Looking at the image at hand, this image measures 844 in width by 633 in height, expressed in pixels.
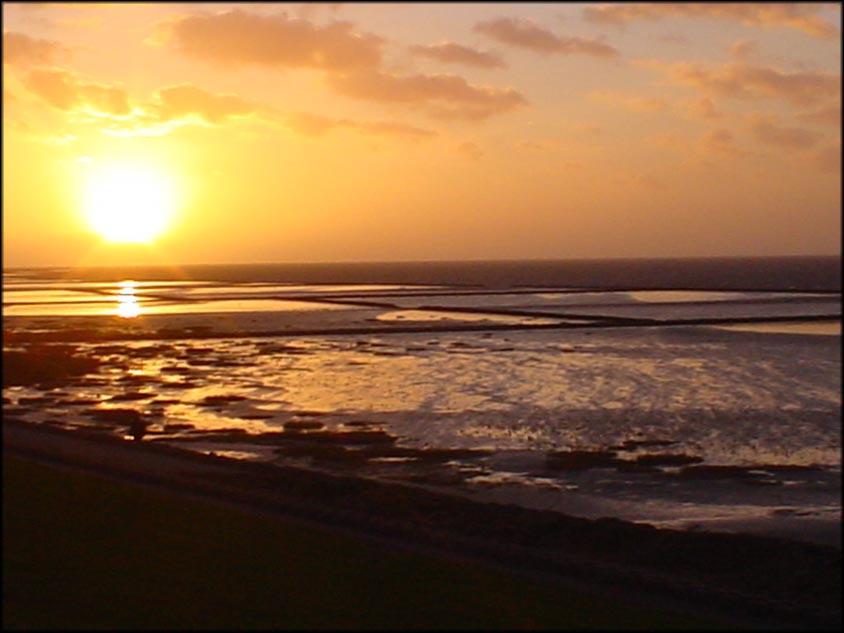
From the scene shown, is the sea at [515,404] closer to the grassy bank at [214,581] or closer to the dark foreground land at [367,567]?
the dark foreground land at [367,567]

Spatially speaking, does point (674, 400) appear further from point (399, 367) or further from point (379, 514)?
point (379, 514)

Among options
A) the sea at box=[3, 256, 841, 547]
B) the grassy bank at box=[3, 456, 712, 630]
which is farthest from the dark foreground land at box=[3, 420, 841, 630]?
the sea at box=[3, 256, 841, 547]

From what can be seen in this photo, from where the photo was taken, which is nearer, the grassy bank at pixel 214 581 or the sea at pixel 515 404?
the grassy bank at pixel 214 581

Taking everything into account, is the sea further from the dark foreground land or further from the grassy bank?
the grassy bank

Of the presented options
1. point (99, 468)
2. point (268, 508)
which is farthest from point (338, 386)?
point (268, 508)

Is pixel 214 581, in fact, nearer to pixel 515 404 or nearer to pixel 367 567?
pixel 367 567

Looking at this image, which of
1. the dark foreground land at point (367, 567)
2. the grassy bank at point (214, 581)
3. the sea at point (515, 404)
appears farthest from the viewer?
the sea at point (515, 404)

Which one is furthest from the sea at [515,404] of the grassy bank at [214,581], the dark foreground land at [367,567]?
the grassy bank at [214,581]

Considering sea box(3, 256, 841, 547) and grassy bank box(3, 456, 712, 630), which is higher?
grassy bank box(3, 456, 712, 630)
